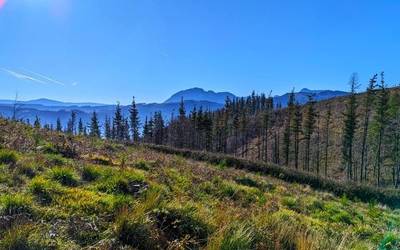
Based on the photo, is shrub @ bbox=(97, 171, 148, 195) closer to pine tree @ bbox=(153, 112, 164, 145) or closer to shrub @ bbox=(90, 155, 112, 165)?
shrub @ bbox=(90, 155, 112, 165)

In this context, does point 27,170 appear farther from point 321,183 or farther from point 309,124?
point 309,124

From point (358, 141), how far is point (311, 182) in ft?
215

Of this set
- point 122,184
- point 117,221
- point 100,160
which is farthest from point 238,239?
point 100,160

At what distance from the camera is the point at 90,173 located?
955 centimetres

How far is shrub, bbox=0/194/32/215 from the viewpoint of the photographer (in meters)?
5.77

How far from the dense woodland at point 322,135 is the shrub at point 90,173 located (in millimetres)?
36787

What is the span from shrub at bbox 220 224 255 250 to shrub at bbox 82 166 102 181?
15.3 feet

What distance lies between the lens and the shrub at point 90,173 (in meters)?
9.40

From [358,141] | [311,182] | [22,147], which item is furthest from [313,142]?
[22,147]

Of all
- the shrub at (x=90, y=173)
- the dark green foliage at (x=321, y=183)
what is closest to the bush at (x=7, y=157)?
the shrub at (x=90, y=173)

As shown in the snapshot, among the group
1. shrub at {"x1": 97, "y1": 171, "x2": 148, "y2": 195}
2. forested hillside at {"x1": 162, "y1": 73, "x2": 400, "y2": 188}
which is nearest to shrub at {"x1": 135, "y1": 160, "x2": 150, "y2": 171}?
shrub at {"x1": 97, "y1": 171, "x2": 148, "y2": 195}

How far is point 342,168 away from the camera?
3433 inches

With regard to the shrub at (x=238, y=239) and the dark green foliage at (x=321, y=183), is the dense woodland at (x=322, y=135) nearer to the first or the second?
the dark green foliage at (x=321, y=183)

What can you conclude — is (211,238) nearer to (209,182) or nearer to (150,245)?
(150,245)
